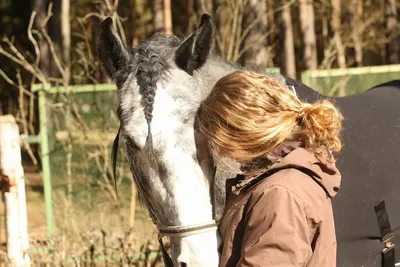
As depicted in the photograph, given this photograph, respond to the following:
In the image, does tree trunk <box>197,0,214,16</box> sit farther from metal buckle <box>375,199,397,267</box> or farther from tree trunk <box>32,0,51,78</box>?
tree trunk <box>32,0,51,78</box>

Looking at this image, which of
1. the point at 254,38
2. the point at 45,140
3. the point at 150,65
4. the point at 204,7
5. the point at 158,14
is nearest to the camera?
the point at 150,65

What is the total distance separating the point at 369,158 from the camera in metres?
3.65

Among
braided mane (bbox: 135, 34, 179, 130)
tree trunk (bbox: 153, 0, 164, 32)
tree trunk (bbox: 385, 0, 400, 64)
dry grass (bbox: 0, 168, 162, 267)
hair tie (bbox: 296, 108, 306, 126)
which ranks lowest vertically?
dry grass (bbox: 0, 168, 162, 267)

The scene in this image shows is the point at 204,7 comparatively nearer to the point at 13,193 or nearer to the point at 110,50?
the point at 13,193

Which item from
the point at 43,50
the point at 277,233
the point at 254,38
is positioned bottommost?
the point at 277,233

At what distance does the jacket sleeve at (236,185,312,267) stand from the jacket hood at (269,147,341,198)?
122 millimetres

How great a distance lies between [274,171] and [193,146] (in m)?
0.60

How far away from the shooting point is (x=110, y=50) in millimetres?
3451

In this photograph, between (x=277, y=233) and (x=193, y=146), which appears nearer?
(x=277, y=233)

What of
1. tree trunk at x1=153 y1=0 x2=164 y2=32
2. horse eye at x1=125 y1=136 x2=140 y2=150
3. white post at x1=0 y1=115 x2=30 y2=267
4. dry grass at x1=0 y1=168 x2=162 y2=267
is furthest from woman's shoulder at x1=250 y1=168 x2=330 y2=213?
tree trunk at x1=153 y1=0 x2=164 y2=32

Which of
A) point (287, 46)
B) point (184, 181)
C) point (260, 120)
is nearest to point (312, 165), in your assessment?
point (260, 120)

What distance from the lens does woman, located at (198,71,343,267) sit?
2316 millimetres

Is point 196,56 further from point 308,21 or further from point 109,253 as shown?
point 308,21

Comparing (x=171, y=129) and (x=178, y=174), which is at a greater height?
(x=171, y=129)
